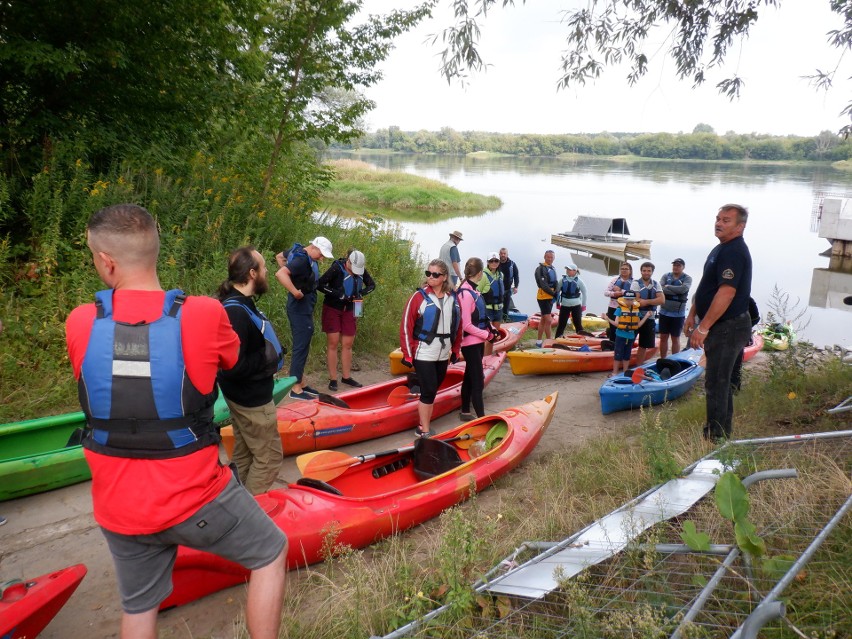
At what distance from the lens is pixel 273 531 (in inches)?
84.7

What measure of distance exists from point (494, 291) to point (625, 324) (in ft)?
8.26

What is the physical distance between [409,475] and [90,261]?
475 cm

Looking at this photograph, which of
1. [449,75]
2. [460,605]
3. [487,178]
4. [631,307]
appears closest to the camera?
[460,605]

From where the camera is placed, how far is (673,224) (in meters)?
35.5

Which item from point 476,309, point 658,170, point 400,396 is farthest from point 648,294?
point 658,170

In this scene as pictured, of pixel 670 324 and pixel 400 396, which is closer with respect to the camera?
pixel 400 396

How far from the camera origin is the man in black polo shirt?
4.34m

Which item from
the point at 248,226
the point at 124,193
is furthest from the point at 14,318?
the point at 248,226

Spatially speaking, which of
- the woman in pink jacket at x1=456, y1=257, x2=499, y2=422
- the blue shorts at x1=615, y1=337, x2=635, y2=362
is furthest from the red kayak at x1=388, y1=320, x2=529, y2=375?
the blue shorts at x1=615, y1=337, x2=635, y2=362

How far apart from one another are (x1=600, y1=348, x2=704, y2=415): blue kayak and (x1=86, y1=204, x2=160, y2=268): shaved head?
5.47 meters

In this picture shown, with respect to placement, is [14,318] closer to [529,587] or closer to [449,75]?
[449,75]

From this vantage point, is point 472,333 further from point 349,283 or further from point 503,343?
point 503,343

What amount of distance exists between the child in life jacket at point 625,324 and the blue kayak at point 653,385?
36cm

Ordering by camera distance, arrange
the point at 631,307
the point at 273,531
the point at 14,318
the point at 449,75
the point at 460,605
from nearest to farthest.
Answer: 1. the point at 273,531
2. the point at 460,605
3. the point at 449,75
4. the point at 14,318
5. the point at 631,307
